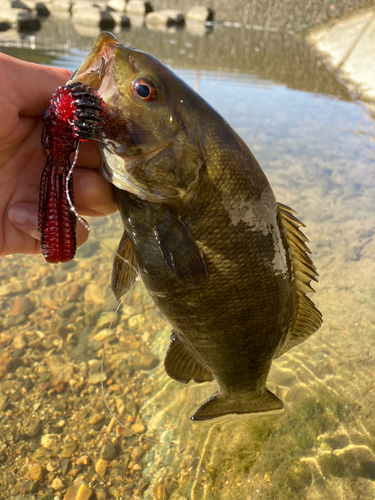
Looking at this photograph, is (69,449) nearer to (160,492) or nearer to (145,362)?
(160,492)

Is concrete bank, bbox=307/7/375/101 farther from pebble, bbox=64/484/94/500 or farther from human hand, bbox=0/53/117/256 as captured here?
pebble, bbox=64/484/94/500

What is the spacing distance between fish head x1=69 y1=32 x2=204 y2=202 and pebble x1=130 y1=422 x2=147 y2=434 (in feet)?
7.36

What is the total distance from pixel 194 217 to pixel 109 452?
7.35ft

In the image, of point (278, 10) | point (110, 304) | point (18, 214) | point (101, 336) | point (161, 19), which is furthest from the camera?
point (278, 10)

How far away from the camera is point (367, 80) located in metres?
11.1

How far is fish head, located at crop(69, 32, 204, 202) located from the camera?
168cm

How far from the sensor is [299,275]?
219 cm

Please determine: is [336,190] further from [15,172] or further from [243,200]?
[15,172]

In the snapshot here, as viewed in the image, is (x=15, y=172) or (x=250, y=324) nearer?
(x=250, y=324)

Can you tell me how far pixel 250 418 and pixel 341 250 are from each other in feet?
8.77

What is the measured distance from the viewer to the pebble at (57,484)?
2807 millimetres

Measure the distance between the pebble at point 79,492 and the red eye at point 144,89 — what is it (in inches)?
109

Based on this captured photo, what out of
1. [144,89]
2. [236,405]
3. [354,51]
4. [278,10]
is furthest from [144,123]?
[278,10]

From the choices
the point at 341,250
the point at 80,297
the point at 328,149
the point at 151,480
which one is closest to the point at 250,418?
the point at 151,480
